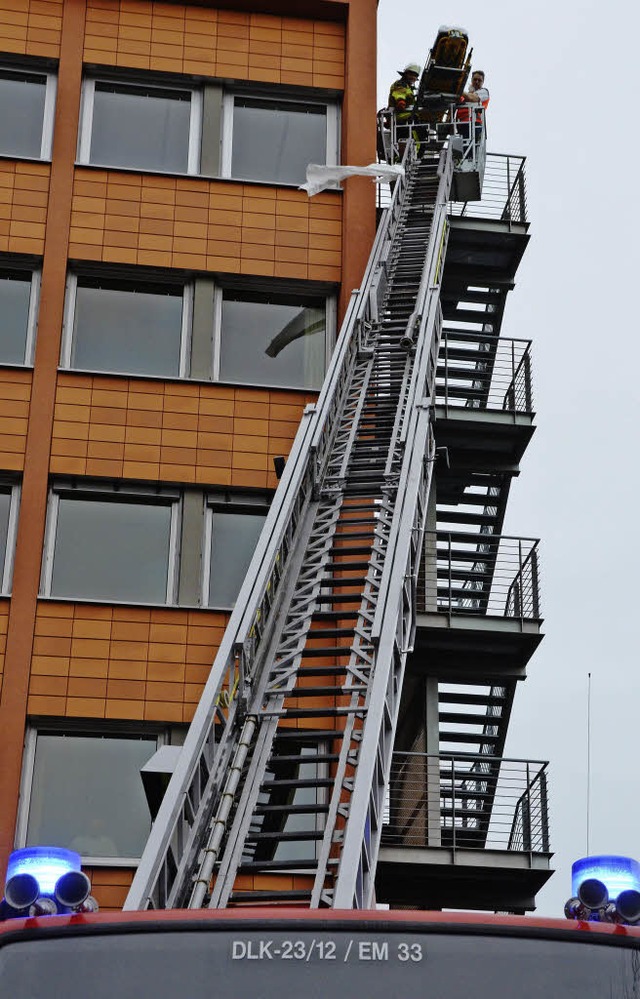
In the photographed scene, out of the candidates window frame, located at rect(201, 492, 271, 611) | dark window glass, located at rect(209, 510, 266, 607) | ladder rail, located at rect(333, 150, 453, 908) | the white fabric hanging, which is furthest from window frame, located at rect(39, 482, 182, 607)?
the white fabric hanging

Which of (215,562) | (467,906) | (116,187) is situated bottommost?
(467,906)

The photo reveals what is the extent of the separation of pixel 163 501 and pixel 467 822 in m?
5.31

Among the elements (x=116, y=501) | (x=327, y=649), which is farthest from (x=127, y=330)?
(x=327, y=649)

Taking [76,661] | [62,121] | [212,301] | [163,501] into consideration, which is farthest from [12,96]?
[76,661]

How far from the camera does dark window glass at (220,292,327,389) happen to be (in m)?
19.9

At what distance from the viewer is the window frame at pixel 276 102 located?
832 inches

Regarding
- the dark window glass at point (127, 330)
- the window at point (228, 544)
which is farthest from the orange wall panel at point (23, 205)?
the window at point (228, 544)

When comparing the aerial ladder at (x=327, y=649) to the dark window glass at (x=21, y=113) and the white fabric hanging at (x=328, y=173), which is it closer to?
the white fabric hanging at (x=328, y=173)

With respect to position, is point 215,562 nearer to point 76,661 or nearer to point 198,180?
point 76,661

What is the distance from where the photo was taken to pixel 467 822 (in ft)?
61.1

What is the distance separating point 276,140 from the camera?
21.5 meters

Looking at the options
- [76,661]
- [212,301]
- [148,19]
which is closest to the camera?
[76,661]

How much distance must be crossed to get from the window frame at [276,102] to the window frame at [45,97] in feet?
7.58

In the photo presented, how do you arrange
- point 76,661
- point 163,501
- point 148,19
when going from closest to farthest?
point 76,661 < point 163,501 < point 148,19
